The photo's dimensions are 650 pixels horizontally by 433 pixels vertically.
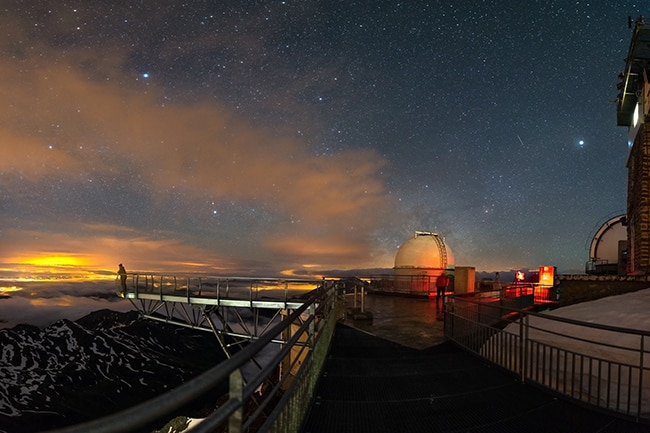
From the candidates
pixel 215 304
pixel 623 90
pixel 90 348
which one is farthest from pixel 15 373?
pixel 623 90

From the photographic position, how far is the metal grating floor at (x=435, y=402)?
16.4 feet

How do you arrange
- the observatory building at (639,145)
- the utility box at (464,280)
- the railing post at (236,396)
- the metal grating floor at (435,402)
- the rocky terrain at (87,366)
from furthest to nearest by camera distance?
the rocky terrain at (87,366)
the utility box at (464,280)
the observatory building at (639,145)
the metal grating floor at (435,402)
the railing post at (236,396)

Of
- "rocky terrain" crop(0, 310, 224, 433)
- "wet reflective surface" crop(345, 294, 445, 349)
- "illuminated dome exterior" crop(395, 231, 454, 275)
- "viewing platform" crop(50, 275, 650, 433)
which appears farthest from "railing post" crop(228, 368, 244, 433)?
"rocky terrain" crop(0, 310, 224, 433)

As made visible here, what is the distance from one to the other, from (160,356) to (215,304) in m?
117

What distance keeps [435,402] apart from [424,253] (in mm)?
31064

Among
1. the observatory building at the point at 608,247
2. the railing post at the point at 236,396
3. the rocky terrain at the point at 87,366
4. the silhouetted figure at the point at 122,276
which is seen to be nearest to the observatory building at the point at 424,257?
the observatory building at the point at 608,247

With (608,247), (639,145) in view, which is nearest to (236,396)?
(639,145)

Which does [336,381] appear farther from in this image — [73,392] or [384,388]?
[73,392]

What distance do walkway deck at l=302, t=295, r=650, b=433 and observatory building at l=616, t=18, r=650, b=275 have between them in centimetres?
2006

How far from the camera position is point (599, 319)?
15.2 metres

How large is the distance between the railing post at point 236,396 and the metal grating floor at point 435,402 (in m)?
3.07

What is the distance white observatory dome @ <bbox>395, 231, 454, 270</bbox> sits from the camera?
116 ft

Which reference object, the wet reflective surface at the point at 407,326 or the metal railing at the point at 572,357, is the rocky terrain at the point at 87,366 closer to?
the wet reflective surface at the point at 407,326

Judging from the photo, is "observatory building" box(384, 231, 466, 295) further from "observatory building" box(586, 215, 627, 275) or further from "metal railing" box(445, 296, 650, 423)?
"metal railing" box(445, 296, 650, 423)
